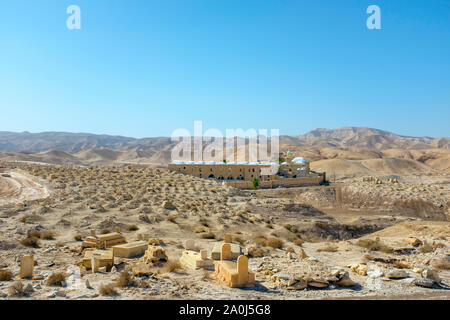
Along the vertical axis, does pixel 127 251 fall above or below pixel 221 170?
below

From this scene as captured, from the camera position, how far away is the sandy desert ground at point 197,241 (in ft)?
30.6

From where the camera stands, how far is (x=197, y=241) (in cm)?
1728

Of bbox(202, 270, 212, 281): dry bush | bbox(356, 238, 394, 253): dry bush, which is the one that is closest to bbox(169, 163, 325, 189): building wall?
bbox(356, 238, 394, 253): dry bush

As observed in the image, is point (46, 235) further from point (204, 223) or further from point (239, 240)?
point (239, 240)

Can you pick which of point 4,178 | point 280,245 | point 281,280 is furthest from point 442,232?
point 4,178

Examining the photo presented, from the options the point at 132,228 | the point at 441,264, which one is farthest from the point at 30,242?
the point at 441,264

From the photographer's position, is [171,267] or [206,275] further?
[171,267]

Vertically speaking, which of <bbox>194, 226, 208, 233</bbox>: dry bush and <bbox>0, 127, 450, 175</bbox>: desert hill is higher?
<bbox>0, 127, 450, 175</bbox>: desert hill

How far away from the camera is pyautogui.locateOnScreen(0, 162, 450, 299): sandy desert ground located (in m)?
9.34

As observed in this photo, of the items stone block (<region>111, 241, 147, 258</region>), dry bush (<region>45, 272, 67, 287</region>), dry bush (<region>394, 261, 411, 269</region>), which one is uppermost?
dry bush (<region>45, 272, 67, 287</region>)

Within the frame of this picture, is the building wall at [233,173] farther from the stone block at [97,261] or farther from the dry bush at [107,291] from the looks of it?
the dry bush at [107,291]

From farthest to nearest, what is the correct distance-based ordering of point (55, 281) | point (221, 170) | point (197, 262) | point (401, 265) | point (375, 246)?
point (221, 170) < point (375, 246) < point (401, 265) < point (197, 262) < point (55, 281)

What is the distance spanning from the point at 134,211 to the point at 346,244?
568 inches

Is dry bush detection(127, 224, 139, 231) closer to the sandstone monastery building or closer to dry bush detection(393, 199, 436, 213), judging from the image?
the sandstone monastery building
